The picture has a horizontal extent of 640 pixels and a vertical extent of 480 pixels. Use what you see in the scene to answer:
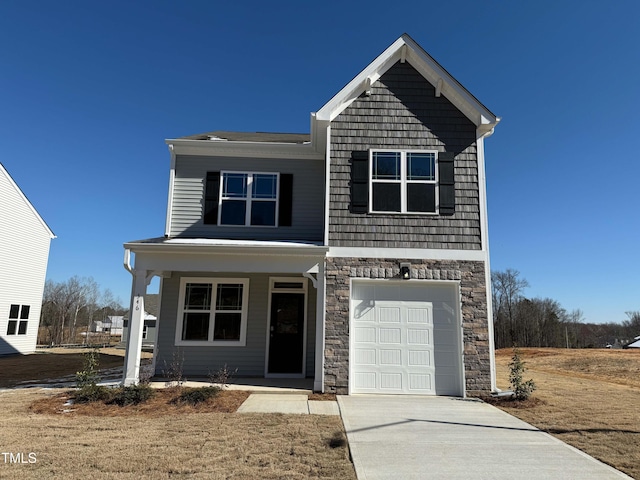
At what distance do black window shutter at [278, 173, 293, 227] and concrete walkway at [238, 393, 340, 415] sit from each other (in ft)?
14.0

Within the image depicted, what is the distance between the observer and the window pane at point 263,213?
1030 cm

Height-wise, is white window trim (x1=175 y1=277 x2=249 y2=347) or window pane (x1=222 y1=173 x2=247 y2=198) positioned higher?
window pane (x1=222 y1=173 x2=247 y2=198)

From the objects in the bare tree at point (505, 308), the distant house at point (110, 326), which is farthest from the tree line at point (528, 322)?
the distant house at point (110, 326)

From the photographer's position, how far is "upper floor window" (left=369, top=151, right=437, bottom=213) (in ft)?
29.2

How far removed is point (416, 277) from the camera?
28.1 feet

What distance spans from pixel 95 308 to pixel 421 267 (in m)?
53.4

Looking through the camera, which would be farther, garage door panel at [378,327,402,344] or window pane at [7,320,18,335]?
window pane at [7,320,18,335]

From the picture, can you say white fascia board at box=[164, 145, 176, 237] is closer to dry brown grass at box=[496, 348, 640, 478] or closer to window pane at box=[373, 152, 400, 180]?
window pane at box=[373, 152, 400, 180]

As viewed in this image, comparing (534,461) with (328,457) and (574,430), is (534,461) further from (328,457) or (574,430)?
(328,457)

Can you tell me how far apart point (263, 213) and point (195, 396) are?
4870 millimetres

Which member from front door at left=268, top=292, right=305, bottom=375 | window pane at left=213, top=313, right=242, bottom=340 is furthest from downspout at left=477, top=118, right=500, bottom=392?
window pane at left=213, top=313, right=242, bottom=340

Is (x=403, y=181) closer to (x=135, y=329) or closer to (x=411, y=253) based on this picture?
(x=411, y=253)

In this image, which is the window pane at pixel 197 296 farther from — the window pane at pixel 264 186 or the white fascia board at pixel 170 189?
the window pane at pixel 264 186

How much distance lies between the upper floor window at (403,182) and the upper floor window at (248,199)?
2.55 meters
